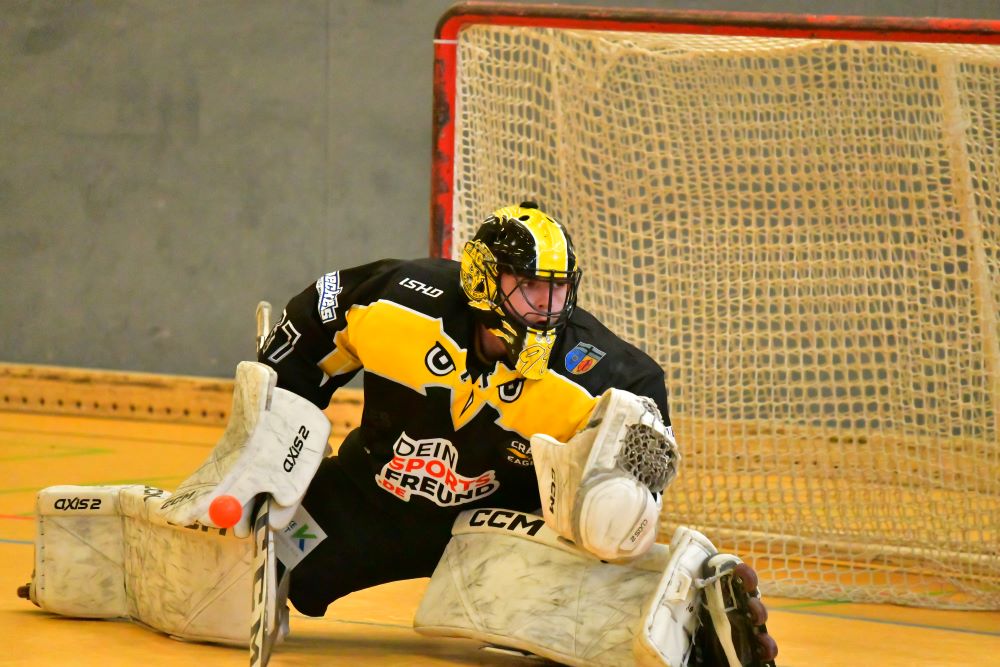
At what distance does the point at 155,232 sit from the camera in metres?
8.98

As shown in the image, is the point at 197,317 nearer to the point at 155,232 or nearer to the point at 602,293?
the point at 155,232

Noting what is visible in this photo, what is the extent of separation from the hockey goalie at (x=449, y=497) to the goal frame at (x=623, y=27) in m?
1.30

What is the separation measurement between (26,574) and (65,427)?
13.7ft

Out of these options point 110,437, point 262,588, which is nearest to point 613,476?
point 262,588

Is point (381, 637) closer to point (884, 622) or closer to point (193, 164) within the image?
point (884, 622)

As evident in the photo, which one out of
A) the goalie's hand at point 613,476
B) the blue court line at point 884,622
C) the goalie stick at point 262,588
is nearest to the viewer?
the goalie's hand at point 613,476

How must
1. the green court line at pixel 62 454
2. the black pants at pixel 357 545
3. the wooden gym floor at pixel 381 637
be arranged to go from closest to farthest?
the wooden gym floor at pixel 381 637 → the black pants at pixel 357 545 → the green court line at pixel 62 454

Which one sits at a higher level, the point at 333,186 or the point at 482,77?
the point at 482,77

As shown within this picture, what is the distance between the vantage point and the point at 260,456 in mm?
3367

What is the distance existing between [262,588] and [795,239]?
2.88m

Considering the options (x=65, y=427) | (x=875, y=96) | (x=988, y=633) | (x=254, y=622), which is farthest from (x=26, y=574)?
(x=65, y=427)

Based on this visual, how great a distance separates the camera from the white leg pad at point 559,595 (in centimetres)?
313

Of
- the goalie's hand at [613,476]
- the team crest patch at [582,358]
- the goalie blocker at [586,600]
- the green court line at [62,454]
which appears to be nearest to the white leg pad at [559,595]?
the goalie blocker at [586,600]

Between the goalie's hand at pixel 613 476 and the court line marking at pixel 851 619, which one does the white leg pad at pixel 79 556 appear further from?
the goalie's hand at pixel 613 476
